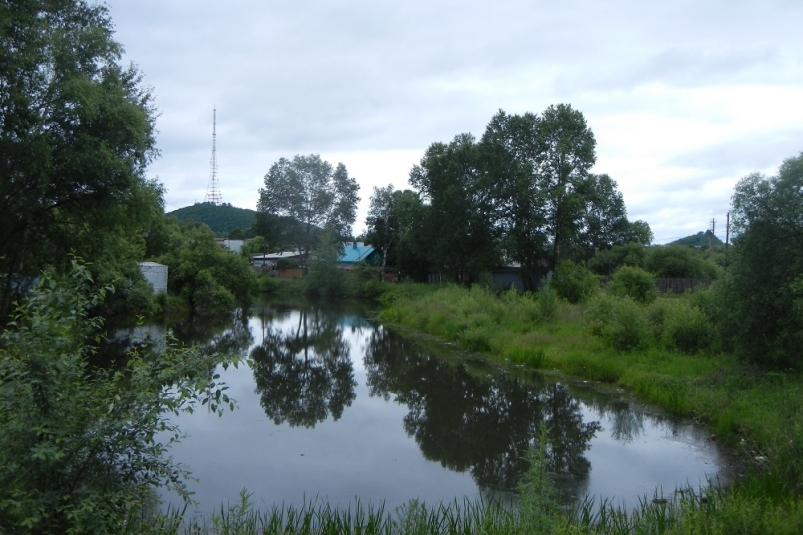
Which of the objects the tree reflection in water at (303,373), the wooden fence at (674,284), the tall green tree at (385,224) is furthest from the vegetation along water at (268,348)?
the tall green tree at (385,224)

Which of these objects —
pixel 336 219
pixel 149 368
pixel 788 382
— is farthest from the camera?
pixel 336 219

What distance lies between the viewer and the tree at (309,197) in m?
58.0

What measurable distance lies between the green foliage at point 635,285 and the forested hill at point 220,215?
9429 cm

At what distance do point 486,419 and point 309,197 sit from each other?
48014 millimetres

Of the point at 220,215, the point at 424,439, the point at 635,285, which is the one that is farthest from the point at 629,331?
the point at 220,215

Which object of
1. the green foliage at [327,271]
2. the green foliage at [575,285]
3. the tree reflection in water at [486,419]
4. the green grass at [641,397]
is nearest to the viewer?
the green grass at [641,397]

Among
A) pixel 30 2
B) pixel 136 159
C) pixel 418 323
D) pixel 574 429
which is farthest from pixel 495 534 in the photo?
pixel 418 323

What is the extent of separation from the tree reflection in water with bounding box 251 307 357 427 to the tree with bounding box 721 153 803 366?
26.7 feet

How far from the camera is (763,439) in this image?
9.61 m

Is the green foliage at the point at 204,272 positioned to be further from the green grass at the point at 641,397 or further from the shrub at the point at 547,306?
the shrub at the point at 547,306

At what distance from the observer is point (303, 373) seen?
19.0 meters

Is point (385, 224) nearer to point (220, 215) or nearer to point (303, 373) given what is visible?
point (303, 373)

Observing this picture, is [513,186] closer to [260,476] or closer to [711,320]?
[711,320]

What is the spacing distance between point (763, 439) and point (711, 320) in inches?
231
